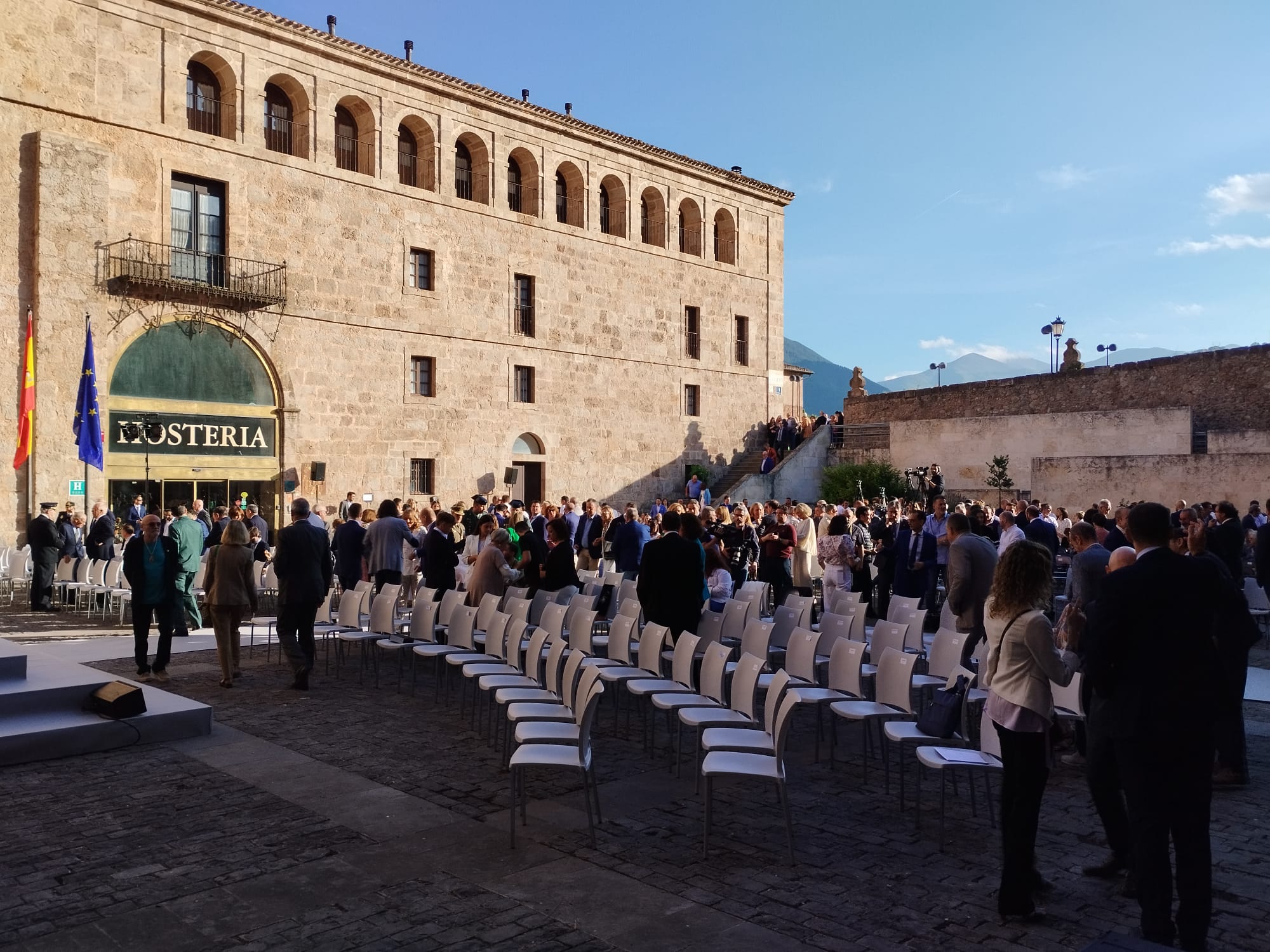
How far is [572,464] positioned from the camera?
28.5 m

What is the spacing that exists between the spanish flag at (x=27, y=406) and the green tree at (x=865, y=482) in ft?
60.0

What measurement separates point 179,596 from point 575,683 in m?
5.32

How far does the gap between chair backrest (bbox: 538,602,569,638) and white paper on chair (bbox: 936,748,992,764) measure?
368 centimetres

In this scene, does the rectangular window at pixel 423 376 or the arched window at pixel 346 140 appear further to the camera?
the rectangular window at pixel 423 376

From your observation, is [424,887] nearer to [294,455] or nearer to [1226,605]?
[1226,605]

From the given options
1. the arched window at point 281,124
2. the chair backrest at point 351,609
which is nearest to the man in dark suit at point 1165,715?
Result: the chair backrest at point 351,609

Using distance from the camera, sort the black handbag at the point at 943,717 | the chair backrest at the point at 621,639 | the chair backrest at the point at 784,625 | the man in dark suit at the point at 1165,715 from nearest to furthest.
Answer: the man in dark suit at the point at 1165,715, the black handbag at the point at 943,717, the chair backrest at the point at 621,639, the chair backrest at the point at 784,625

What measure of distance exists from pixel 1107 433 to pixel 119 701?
79.1ft

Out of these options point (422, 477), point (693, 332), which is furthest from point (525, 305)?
point (693, 332)

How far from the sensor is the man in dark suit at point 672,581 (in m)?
8.51

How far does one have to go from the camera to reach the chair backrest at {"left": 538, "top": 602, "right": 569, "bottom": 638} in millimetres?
8492

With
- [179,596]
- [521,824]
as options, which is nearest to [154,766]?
[521,824]

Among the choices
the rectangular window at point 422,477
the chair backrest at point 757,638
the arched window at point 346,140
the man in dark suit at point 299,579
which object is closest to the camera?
the chair backrest at point 757,638

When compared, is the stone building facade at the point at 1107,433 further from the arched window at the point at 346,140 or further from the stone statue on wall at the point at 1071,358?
the arched window at the point at 346,140
